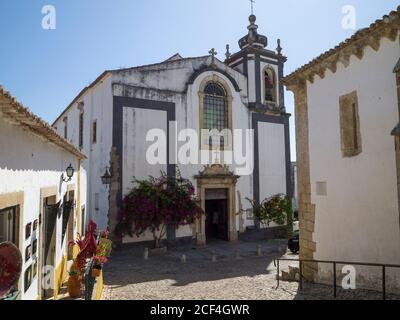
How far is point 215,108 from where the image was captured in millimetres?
17859

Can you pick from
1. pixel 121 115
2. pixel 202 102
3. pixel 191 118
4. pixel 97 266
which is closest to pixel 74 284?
pixel 97 266

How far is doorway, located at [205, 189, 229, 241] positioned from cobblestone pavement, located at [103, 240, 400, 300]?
135cm

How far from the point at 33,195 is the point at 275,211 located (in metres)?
14.5

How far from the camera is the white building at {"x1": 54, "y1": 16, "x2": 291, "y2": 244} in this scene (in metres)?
15.1

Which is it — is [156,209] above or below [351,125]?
below

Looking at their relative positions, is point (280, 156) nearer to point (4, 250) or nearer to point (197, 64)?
point (197, 64)

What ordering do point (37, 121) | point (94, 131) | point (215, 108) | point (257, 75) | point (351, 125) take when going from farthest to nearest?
1. point (257, 75)
2. point (215, 108)
3. point (94, 131)
4. point (351, 125)
5. point (37, 121)

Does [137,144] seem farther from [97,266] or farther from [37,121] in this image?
[37,121]

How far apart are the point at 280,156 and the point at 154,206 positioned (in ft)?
28.1

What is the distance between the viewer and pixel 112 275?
10977mm

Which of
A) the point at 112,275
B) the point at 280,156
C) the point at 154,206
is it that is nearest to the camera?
the point at 112,275

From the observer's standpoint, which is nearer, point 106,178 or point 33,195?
point 33,195

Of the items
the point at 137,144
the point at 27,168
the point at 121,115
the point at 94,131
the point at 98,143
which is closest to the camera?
the point at 27,168
